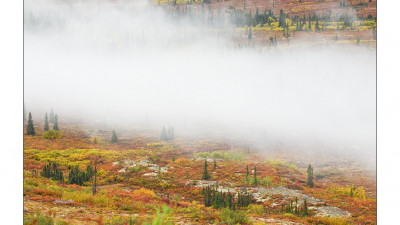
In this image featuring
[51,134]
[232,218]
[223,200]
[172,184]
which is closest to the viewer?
[232,218]

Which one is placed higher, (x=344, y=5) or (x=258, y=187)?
(x=344, y=5)

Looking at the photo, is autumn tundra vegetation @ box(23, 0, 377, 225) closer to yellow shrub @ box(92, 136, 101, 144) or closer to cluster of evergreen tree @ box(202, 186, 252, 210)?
cluster of evergreen tree @ box(202, 186, 252, 210)

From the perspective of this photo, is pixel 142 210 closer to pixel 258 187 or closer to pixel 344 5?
pixel 258 187

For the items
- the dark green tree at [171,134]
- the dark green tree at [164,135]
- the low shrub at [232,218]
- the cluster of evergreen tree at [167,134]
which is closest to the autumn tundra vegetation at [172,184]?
the low shrub at [232,218]

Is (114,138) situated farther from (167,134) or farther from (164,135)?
(167,134)

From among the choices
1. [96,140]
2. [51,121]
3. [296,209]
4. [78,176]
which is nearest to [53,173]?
[78,176]

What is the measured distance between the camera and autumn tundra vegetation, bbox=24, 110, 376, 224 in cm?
1135

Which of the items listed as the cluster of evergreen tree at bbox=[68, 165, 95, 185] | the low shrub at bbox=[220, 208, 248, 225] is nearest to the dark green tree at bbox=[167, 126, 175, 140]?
the cluster of evergreen tree at bbox=[68, 165, 95, 185]

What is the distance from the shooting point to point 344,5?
80.2 feet

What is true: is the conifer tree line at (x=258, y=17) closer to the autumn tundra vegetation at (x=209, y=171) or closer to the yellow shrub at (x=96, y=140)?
the autumn tundra vegetation at (x=209, y=171)

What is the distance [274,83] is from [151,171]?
73.2 feet

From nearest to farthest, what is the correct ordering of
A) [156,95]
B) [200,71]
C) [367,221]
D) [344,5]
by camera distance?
[367,221]
[344,5]
[156,95]
[200,71]

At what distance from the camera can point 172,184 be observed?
18.4 meters
